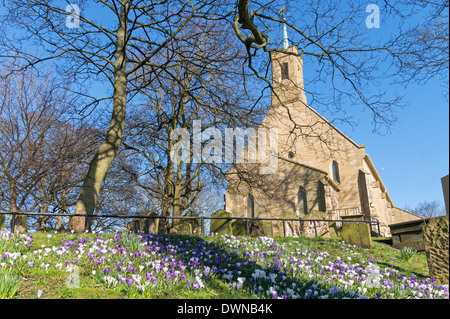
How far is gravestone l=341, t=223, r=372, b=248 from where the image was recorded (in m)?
10.1

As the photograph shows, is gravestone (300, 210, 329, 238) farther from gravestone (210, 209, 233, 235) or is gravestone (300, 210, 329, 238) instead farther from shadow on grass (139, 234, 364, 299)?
shadow on grass (139, 234, 364, 299)

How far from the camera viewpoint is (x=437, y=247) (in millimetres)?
6457

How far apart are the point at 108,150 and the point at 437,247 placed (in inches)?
323

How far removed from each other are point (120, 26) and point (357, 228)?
1008cm

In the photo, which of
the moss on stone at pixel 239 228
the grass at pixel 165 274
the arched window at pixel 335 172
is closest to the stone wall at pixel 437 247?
the grass at pixel 165 274

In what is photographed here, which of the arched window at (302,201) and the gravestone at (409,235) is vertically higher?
the arched window at (302,201)

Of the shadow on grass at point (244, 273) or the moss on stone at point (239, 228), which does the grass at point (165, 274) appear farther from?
the moss on stone at point (239, 228)

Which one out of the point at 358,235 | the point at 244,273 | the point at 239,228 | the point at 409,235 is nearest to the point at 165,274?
the point at 244,273

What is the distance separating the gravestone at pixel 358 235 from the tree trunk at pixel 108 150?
24.9 ft

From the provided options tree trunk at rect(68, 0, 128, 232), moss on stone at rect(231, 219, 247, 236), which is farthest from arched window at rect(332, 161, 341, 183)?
tree trunk at rect(68, 0, 128, 232)

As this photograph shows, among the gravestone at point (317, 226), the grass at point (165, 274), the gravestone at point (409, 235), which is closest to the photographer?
the grass at point (165, 274)

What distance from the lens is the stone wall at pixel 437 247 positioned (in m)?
6.41
